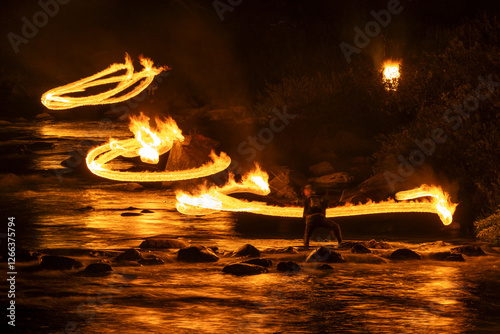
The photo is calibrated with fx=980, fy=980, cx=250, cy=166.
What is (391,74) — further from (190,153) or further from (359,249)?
(359,249)

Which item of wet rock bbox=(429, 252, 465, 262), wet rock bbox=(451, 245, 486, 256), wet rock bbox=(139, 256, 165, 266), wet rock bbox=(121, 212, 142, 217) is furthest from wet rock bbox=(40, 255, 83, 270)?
wet rock bbox=(451, 245, 486, 256)

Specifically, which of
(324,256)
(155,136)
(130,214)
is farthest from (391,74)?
(324,256)

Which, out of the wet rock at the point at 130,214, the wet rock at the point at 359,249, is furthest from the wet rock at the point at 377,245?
the wet rock at the point at 130,214

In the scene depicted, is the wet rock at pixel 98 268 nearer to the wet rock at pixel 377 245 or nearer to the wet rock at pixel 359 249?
the wet rock at pixel 359 249

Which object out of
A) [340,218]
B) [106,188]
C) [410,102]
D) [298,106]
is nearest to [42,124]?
[298,106]

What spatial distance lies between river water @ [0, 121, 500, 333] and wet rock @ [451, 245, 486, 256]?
26 centimetres

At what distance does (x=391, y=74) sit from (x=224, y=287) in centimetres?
2258

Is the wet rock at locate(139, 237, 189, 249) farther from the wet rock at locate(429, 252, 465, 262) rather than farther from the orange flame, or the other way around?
the orange flame

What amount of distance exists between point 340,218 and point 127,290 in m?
10.4

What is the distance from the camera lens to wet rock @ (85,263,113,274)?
60.2 ft

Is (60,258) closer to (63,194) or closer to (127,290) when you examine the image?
(127,290)

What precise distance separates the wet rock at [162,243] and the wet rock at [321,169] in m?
14.7

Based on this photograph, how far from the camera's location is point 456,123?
27.4 metres

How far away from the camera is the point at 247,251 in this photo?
20266mm
